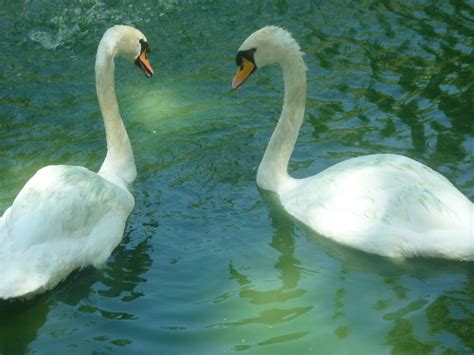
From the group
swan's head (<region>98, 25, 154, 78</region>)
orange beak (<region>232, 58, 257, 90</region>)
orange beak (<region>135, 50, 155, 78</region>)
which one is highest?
swan's head (<region>98, 25, 154, 78</region>)

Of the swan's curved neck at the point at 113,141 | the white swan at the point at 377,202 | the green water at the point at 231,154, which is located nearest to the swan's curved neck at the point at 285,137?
the white swan at the point at 377,202

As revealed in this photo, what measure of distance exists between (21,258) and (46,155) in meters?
2.50

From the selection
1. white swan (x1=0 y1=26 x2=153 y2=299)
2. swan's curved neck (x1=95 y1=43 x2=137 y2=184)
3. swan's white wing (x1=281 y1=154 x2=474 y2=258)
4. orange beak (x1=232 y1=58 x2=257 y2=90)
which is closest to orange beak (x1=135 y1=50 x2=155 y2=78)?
swan's curved neck (x1=95 y1=43 x2=137 y2=184)

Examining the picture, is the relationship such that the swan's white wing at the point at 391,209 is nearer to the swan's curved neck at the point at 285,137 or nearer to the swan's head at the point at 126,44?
the swan's curved neck at the point at 285,137

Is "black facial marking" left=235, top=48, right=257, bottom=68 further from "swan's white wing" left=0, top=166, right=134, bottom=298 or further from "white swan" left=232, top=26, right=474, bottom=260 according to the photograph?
"swan's white wing" left=0, top=166, right=134, bottom=298

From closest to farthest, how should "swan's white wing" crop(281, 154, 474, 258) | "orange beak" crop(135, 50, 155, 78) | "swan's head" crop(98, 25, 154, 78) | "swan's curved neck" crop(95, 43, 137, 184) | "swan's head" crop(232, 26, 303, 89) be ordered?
1. "swan's white wing" crop(281, 154, 474, 258)
2. "swan's head" crop(232, 26, 303, 89)
3. "swan's head" crop(98, 25, 154, 78)
4. "swan's curved neck" crop(95, 43, 137, 184)
5. "orange beak" crop(135, 50, 155, 78)

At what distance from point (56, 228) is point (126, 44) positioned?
2.20m

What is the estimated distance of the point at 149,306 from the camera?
239 inches

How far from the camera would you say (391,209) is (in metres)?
6.37

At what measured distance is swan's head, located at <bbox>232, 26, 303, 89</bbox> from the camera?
737 centimetres

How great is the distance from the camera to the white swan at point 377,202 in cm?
616

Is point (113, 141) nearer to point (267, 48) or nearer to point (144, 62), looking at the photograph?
point (144, 62)

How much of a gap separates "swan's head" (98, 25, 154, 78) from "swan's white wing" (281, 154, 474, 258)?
202 centimetres

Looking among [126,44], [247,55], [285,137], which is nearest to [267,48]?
[247,55]
